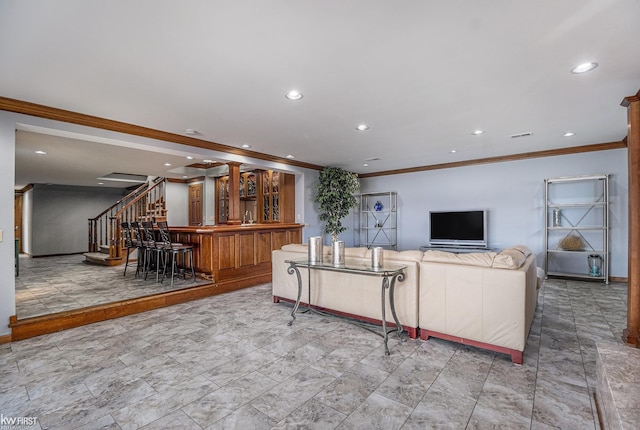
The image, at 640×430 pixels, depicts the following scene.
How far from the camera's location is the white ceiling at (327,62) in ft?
5.88

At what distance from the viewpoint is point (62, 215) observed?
984cm

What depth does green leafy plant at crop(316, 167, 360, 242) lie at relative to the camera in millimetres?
6719

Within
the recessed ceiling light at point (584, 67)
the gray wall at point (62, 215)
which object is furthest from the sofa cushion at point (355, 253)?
the gray wall at point (62, 215)

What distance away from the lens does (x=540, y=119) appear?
12.3 ft

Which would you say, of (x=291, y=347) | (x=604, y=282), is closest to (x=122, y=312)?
(x=291, y=347)

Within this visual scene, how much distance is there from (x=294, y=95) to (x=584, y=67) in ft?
8.12

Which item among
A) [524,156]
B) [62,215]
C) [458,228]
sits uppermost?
[524,156]

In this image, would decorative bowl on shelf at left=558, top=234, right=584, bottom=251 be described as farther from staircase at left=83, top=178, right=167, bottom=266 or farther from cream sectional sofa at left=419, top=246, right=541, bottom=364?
staircase at left=83, top=178, right=167, bottom=266

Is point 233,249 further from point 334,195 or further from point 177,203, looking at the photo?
point 177,203

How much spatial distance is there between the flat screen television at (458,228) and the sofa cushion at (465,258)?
12.4 ft

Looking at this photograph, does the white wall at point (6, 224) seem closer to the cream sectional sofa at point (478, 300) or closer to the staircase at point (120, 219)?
the cream sectional sofa at point (478, 300)

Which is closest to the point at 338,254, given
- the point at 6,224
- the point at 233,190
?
the point at 233,190

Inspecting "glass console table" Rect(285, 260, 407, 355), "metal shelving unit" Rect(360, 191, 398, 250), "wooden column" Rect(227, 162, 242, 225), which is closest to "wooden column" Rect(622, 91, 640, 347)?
"glass console table" Rect(285, 260, 407, 355)

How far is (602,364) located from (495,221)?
4965 mm
